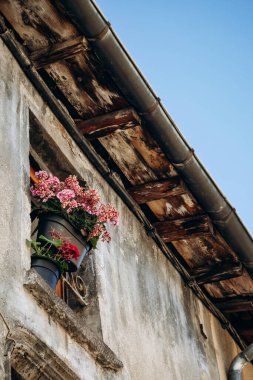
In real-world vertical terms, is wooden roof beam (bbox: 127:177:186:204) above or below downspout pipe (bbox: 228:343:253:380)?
above

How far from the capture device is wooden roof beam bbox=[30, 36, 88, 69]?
275 inches

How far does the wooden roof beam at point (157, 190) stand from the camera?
8.02 m

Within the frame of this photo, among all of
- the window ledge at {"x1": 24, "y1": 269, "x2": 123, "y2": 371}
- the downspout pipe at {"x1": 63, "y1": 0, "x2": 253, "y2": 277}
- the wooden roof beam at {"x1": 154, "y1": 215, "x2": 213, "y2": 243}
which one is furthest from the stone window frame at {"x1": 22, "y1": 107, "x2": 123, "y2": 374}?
the wooden roof beam at {"x1": 154, "y1": 215, "x2": 213, "y2": 243}

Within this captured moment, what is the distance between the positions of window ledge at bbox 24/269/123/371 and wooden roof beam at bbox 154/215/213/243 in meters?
2.10

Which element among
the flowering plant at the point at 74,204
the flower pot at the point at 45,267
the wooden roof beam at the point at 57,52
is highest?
the wooden roof beam at the point at 57,52

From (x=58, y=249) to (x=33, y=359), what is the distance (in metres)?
1.10

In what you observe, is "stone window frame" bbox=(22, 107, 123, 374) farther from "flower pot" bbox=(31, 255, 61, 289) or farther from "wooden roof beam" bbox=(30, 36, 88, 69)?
"wooden roof beam" bbox=(30, 36, 88, 69)

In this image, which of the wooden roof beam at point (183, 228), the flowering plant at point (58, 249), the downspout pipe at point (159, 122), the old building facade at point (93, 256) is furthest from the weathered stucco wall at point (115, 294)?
the downspout pipe at point (159, 122)

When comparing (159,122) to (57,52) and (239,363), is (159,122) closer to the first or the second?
(57,52)

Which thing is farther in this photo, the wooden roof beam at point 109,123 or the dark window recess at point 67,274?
the wooden roof beam at point 109,123

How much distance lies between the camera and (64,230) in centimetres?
659

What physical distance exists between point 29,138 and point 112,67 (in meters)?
0.83

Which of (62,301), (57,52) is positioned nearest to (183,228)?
(57,52)

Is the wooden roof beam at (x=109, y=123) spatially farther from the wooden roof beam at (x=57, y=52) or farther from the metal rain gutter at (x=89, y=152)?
the wooden roof beam at (x=57, y=52)
